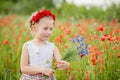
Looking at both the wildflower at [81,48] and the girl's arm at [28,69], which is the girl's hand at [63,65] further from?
the wildflower at [81,48]

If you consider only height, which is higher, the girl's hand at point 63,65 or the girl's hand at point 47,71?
the girl's hand at point 63,65

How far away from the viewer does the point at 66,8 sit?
65.9 feet

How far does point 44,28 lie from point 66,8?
16952 mm

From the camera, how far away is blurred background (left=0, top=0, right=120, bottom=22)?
37.8 ft

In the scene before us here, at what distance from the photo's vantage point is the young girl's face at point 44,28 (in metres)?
3.22

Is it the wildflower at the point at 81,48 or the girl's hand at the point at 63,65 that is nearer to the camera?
the girl's hand at the point at 63,65

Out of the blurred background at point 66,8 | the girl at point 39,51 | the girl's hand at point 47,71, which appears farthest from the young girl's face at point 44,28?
the blurred background at point 66,8

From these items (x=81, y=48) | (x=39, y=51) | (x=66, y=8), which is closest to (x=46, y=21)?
(x=39, y=51)

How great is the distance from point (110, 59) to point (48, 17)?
100cm

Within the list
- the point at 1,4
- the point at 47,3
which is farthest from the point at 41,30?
the point at 1,4

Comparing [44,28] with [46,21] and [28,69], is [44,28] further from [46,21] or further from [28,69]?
[28,69]

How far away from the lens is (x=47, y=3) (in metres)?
25.6

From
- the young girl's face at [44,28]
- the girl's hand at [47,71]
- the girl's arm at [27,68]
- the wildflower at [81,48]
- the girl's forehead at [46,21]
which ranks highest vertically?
A: the girl's forehead at [46,21]

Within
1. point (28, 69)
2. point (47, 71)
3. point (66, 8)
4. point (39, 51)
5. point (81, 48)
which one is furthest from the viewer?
point (66, 8)
